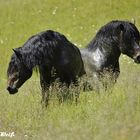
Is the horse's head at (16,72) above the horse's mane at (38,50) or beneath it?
beneath

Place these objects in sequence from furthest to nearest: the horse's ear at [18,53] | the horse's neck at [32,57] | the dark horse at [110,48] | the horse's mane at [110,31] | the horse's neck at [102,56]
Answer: the horse's neck at [102,56]
the dark horse at [110,48]
the horse's mane at [110,31]
the horse's ear at [18,53]
the horse's neck at [32,57]

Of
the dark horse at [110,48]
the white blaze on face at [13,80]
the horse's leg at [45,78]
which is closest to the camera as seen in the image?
the horse's leg at [45,78]

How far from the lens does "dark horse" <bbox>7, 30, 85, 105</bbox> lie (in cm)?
1361

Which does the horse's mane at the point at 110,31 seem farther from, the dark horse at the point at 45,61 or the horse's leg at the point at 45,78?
the horse's leg at the point at 45,78

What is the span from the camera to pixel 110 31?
1609cm

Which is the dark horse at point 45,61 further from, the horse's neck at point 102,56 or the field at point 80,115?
the horse's neck at point 102,56

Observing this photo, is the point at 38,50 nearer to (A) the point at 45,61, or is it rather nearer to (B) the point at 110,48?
(A) the point at 45,61

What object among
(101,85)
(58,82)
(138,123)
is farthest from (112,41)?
(138,123)

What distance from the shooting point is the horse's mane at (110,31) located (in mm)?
15492

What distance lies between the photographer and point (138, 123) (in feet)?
29.2

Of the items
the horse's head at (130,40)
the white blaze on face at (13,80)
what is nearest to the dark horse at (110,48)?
the horse's head at (130,40)

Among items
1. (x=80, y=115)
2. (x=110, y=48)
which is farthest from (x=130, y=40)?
(x=80, y=115)

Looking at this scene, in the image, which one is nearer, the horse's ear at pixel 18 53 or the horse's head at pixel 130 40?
the horse's ear at pixel 18 53

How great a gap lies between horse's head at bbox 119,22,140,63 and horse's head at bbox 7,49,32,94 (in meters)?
3.14
